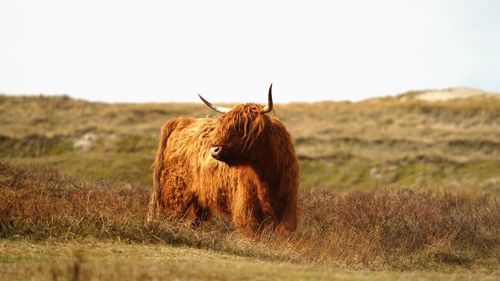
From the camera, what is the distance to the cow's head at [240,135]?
1062 centimetres

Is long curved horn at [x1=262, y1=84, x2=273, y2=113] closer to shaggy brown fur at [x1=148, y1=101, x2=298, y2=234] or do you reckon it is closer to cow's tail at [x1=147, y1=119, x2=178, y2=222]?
shaggy brown fur at [x1=148, y1=101, x2=298, y2=234]

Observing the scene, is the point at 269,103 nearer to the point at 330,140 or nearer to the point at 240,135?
the point at 240,135

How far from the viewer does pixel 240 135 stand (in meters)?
10.8

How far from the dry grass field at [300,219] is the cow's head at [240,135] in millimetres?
1070

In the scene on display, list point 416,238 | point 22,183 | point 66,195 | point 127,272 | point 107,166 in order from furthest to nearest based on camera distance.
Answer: point 107,166
point 22,183
point 66,195
point 416,238
point 127,272

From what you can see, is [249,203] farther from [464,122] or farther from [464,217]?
[464,122]

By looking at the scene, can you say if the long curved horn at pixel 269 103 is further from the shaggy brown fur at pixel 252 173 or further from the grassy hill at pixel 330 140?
the grassy hill at pixel 330 140

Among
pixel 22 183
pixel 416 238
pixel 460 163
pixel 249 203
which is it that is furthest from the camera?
pixel 460 163

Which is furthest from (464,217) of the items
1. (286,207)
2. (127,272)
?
(127,272)

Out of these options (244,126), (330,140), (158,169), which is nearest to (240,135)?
(244,126)

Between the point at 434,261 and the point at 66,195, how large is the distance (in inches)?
248

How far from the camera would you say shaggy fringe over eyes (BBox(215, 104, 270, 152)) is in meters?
10.7

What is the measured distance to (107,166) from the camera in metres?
26.1

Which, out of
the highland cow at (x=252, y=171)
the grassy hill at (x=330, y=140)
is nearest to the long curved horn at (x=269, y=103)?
the highland cow at (x=252, y=171)
